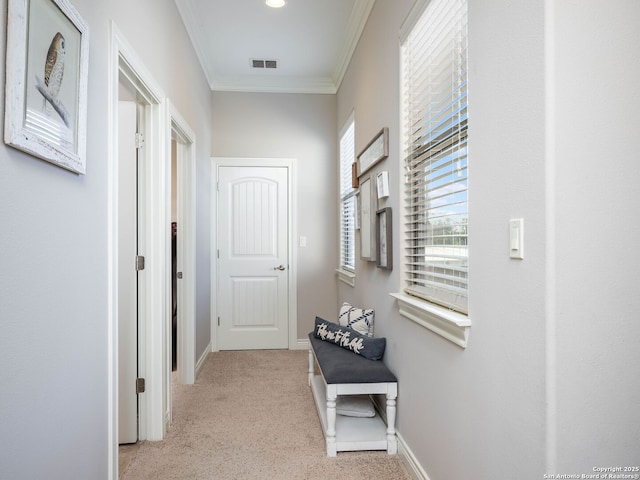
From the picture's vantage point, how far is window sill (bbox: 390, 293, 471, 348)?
4.76ft

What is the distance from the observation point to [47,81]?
1160mm

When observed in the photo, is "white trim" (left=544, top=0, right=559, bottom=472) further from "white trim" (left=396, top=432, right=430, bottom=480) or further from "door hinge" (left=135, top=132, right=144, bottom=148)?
"door hinge" (left=135, top=132, right=144, bottom=148)

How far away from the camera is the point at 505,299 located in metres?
1.21

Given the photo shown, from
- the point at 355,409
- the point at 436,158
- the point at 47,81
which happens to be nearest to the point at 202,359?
the point at 355,409

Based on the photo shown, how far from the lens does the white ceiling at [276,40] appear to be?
309 centimetres

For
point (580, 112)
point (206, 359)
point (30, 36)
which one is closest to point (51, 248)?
point (30, 36)

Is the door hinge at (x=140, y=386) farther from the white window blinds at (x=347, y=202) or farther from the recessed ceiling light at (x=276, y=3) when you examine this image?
the recessed ceiling light at (x=276, y=3)

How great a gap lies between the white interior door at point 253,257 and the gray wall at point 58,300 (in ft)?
8.18

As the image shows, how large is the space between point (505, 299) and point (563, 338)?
0.21 metres

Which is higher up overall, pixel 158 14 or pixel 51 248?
pixel 158 14


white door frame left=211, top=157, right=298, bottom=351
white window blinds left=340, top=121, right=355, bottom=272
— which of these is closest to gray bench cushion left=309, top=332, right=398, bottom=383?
white window blinds left=340, top=121, right=355, bottom=272

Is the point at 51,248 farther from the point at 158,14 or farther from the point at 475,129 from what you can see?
the point at 158,14

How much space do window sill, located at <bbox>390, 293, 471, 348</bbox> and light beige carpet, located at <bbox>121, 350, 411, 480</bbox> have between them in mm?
805

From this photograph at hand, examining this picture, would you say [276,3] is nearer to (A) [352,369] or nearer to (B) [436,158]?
(B) [436,158]
